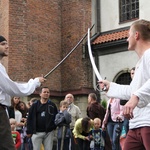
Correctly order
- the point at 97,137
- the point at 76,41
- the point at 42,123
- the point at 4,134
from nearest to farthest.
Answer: the point at 4,134 → the point at 42,123 → the point at 97,137 → the point at 76,41

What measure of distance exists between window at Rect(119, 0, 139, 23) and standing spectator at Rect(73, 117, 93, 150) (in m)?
8.68

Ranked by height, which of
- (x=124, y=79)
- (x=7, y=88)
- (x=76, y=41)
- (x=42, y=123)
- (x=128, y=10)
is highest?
(x=128, y=10)

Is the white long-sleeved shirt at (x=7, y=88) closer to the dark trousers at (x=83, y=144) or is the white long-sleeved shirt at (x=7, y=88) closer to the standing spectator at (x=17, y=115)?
the standing spectator at (x=17, y=115)

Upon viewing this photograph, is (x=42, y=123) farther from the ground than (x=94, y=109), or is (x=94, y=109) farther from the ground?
(x=94, y=109)

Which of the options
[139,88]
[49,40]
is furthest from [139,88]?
[49,40]

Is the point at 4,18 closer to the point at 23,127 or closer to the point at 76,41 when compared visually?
the point at 76,41

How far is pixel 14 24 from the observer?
722 inches

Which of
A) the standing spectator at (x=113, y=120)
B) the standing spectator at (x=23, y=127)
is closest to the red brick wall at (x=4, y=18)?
the standing spectator at (x=23, y=127)

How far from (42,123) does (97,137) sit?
61.9 inches

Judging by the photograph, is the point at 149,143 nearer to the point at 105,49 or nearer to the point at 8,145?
the point at 8,145

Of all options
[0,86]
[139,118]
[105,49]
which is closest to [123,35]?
[105,49]

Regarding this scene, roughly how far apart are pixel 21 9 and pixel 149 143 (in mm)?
15146

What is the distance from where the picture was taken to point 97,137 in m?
11.5

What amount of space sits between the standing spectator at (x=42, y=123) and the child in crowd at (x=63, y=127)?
22cm
